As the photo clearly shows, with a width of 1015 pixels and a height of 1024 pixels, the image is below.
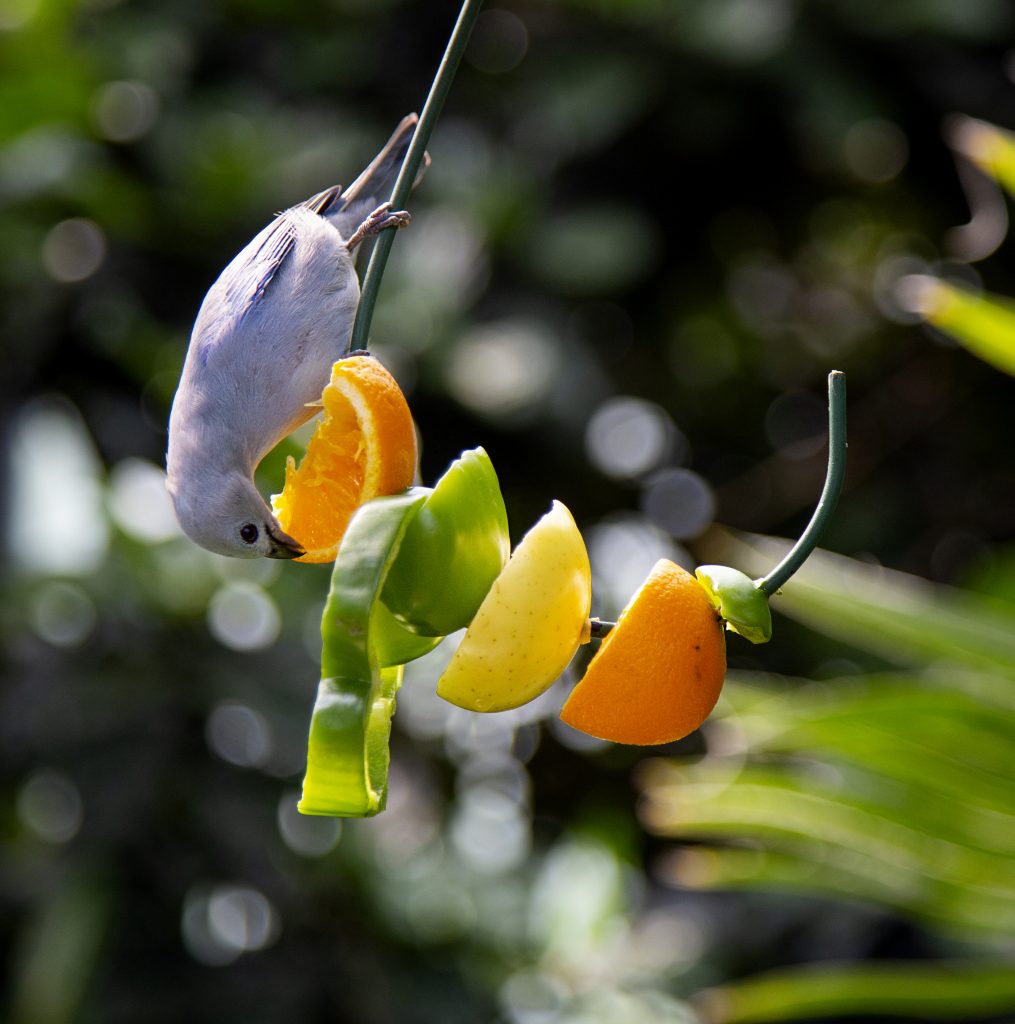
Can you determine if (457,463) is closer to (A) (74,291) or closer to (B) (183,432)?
(B) (183,432)

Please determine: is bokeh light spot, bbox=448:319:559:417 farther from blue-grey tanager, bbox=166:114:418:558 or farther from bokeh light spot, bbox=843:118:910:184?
blue-grey tanager, bbox=166:114:418:558

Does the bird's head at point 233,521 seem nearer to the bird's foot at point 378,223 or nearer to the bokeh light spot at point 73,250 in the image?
the bird's foot at point 378,223

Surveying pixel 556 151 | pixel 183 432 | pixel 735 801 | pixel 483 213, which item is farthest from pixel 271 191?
→ pixel 183 432

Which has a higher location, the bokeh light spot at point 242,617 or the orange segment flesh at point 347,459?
the orange segment flesh at point 347,459

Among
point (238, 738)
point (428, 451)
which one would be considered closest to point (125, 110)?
point (428, 451)

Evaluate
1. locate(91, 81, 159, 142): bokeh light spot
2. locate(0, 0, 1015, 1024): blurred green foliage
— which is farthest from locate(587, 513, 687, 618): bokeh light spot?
locate(91, 81, 159, 142): bokeh light spot

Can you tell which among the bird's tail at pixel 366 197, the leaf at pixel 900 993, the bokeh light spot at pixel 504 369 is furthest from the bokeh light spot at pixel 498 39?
the leaf at pixel 900 993
